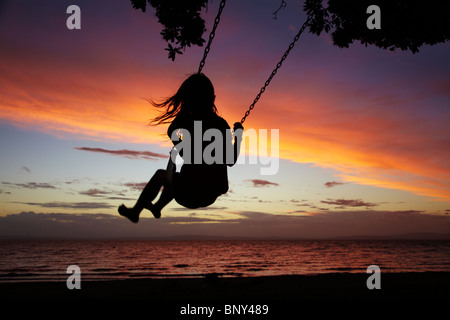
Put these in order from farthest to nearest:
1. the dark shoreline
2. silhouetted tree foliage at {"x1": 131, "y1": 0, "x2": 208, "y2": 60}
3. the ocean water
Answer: the ocean water
the dark shoreline
silhouetted tree foliage at {"x1": 131, "y1": 0, "x2": 208, "y2": 60}

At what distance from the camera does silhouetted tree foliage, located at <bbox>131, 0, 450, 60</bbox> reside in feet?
17.3

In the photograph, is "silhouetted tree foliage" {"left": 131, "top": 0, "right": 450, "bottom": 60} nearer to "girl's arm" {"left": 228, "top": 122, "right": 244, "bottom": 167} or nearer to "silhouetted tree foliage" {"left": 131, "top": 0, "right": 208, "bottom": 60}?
"silhouetted tree foliage" {"left": 131, "top": 0, "right": 208, "bottom": 60}

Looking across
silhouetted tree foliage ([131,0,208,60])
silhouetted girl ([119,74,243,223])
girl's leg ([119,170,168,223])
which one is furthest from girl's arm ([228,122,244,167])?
silhouetted tree foliage ([131,0,208,60])

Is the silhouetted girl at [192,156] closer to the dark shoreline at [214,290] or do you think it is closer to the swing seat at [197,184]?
the swing seat at [197,184]

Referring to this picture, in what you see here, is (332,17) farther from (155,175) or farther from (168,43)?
(155,175)

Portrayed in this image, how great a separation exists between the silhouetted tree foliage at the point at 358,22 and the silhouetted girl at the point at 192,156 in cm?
135

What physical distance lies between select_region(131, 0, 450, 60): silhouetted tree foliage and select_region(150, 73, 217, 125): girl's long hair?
1275mm

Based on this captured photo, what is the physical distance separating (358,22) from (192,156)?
4265mm

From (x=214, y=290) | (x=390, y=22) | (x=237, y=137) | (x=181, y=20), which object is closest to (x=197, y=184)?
(x=237, y=137)

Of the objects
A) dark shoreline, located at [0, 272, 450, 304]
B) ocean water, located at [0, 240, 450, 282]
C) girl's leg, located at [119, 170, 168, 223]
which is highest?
girl's leg, located at [119, 170, 168, 223]
